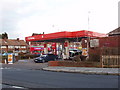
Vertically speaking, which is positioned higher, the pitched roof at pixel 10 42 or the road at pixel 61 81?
the pitched roof at pixel 10 42

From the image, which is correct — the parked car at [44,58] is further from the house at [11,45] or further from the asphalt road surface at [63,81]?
the house at [11,45]

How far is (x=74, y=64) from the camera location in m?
20.7

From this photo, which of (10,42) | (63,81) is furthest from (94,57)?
(10,42)

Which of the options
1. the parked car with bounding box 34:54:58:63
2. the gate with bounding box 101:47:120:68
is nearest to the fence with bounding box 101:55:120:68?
the gate with bounding box 101:47:120:68

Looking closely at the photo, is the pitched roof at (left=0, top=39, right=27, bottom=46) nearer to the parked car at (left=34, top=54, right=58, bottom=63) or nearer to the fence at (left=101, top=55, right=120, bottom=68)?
the parked car at (left=34, top=54, right=58, bottom=63)

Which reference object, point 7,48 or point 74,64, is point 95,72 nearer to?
point 74,64

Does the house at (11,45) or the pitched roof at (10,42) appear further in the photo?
the pitched roof at (10,42)

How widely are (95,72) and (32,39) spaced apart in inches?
984

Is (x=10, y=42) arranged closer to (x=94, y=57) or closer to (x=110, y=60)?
(x=94, y=57)

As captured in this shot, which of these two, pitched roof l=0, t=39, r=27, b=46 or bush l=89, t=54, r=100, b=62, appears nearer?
bush l=89, t=54, r=100, b=62

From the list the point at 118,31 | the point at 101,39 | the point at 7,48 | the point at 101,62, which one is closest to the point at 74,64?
the point at 101,62

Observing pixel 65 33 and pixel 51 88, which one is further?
pixel 65 33

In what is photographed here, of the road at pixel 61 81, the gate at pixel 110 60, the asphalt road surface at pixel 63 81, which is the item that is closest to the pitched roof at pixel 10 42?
the gate at pixel 110 60

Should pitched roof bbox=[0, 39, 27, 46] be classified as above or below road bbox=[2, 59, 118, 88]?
above
